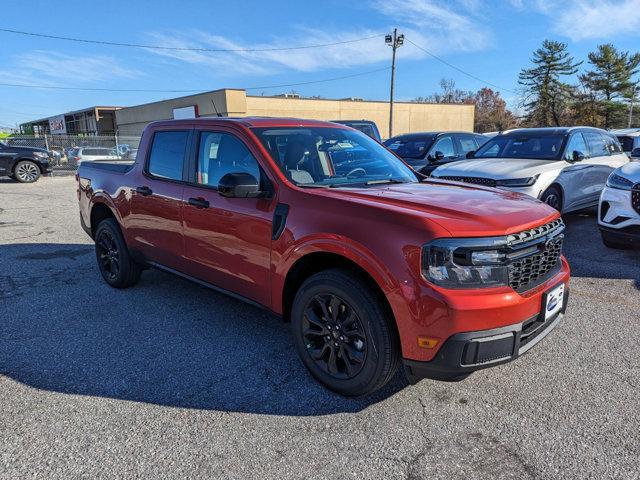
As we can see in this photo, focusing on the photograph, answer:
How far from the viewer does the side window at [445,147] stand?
34.4 ft

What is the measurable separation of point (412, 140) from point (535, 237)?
8.58m

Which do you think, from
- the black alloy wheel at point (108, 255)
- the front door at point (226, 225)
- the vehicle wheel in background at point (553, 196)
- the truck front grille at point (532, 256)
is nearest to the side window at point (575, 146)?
the vehicle wheel in background at point (553, 196)

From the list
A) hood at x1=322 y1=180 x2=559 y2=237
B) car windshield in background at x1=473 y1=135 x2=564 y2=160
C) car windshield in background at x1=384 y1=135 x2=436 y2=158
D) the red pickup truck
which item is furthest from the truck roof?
car windshield in background at x1=384 y1=135 x2=436 y2=158

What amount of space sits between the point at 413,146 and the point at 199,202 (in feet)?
26.2

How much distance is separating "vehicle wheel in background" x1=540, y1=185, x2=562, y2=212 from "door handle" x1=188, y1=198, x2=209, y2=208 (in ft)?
18.2

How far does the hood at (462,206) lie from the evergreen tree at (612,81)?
63074 millimetres

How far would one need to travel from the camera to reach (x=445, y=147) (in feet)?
35.3

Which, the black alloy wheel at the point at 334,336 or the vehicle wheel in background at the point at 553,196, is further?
the vehicle wheel in background at the point at 553,196

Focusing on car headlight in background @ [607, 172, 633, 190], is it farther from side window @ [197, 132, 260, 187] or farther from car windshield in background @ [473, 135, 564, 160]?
side window @ [197, 132, 260, 187]

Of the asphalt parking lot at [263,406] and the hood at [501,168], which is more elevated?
the hood at [501,168]

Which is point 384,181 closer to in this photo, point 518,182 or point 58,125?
point 518,182

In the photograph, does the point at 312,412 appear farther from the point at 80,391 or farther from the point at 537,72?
the point at 537,72

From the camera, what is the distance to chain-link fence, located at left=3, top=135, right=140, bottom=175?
22.5 meters

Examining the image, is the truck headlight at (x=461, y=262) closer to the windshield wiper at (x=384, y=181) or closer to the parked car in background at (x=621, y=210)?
the windshield wiper at (x=384, y=181)
